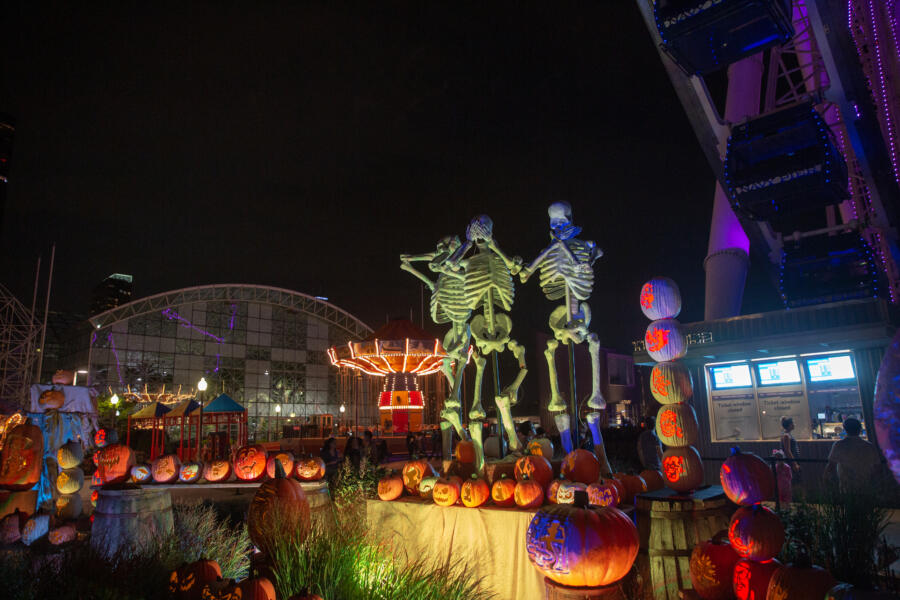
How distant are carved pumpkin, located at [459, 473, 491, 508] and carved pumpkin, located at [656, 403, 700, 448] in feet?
6.48

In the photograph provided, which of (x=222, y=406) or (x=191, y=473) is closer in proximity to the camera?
(x=191, y=473)

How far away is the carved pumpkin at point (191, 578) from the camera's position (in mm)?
3354

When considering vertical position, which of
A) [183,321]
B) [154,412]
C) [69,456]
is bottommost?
[69,456]

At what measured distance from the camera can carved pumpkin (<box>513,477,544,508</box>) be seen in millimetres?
5340

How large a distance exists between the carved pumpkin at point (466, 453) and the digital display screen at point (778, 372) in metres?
11.4

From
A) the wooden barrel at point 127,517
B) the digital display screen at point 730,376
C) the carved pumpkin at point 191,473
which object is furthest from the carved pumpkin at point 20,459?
the digital display screen at point 730,376

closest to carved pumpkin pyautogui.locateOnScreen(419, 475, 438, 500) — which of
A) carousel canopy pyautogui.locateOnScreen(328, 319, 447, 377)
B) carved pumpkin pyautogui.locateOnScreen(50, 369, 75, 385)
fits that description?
carved pumpkin pyautogui.locateOnScreen(50, 369, 75, 385)

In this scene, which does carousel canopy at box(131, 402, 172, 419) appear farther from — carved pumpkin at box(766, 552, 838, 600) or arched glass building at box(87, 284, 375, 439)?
arched glass building at box(87, 284, 375, 439)

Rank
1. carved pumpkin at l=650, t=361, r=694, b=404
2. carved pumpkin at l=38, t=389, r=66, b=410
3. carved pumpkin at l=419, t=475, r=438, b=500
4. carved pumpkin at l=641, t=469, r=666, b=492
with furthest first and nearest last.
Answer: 1. carved pumpkin at l=38, t=389, r=66, b=410
2. carved pumpkin at l=419, t=475, r=438, b=500
3. carved pumpkin at l=641, t=469, r=666, b=492
4. carved pumpkin at l=650, t=361, r=694, b=404

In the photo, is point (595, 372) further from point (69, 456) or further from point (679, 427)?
point (69, 456)

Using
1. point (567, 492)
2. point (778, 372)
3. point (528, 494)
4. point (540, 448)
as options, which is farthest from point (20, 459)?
point (778, 372)

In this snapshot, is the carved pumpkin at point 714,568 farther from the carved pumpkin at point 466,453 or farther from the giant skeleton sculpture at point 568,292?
the carved pumpkin at point 466,453

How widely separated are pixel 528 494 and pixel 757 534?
220 cm

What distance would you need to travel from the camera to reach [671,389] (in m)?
4.90
